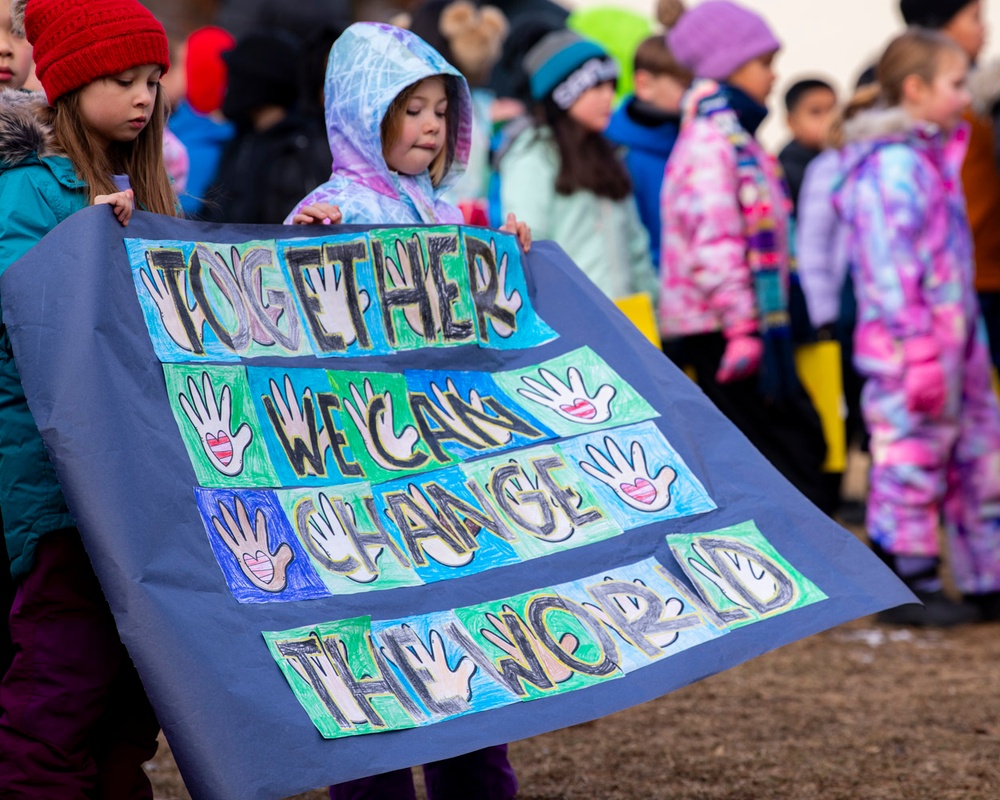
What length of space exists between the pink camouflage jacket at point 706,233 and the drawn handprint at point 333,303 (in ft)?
8.16

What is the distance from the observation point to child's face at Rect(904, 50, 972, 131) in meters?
5.30

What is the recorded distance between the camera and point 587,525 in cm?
301

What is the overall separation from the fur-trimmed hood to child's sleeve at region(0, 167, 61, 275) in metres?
0.03

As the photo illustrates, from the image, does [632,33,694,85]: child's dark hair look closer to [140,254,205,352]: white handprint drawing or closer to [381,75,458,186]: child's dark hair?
[381,75,458,186]: child's dark hair

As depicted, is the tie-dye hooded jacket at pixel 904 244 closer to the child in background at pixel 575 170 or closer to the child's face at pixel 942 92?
the child's face at pixel 942 92

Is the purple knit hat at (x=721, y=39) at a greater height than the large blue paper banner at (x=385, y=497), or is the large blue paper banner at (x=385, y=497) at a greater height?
the purple knit hat at (x=721, y=39)

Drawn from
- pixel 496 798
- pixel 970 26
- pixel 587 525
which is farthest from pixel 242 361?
pixel 970 26

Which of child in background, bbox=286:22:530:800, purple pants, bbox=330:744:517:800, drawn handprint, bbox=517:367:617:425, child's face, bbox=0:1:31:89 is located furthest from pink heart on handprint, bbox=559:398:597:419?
child's face, bbox=0:1:31:89

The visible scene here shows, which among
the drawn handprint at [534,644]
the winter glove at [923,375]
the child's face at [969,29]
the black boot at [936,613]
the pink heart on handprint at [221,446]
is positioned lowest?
the black boot at [936,613]

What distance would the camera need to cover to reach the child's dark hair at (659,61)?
20.8 ft

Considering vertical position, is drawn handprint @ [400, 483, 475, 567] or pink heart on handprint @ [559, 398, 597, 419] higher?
pink heart on handprint @ [559, 398, 597, 419]

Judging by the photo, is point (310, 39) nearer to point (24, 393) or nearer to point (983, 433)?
point (983, 433)

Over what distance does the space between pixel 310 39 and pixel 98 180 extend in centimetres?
312

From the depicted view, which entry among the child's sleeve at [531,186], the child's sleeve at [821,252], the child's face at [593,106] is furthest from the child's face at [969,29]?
the child's sleeve at [531,186]
